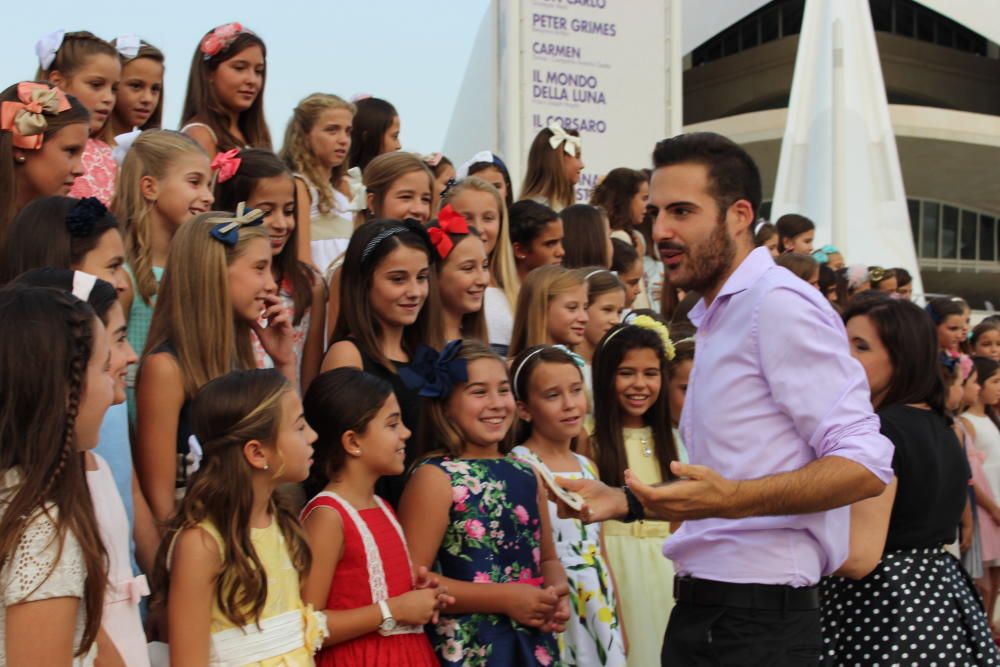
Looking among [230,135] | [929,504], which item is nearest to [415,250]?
[230,135]

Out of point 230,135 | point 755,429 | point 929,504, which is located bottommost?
point 929,504

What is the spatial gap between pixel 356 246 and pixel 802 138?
60.6 feet

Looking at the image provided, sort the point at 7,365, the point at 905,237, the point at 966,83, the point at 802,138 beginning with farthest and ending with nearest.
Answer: the point at 966,83
the point at 802,138
the point at 905,237
the point at 7,365

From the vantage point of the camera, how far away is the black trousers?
302cm

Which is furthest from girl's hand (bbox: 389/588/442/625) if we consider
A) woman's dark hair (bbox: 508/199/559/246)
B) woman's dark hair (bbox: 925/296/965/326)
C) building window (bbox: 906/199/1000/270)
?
building window (bbox: 906/199/1000/270)

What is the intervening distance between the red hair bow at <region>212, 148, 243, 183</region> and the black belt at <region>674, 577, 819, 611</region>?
2.59 metres

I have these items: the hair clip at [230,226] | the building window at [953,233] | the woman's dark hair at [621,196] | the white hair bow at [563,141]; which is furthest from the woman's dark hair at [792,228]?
the building window at [953,233]

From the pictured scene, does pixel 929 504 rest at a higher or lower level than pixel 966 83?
lower

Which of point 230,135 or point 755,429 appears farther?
point 230,135

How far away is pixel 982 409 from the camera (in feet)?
28.5

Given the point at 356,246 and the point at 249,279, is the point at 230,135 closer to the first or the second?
the point at 356,246

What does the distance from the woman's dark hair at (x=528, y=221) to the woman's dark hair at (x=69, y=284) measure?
3.56 meters

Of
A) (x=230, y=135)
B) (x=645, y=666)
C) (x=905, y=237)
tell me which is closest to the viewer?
(x=645, y=666)

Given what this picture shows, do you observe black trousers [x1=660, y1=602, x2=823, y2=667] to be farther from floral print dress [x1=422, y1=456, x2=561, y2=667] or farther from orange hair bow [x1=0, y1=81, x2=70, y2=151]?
orange hair bow [x1=0, y1=81, x2=70, y2=151]
